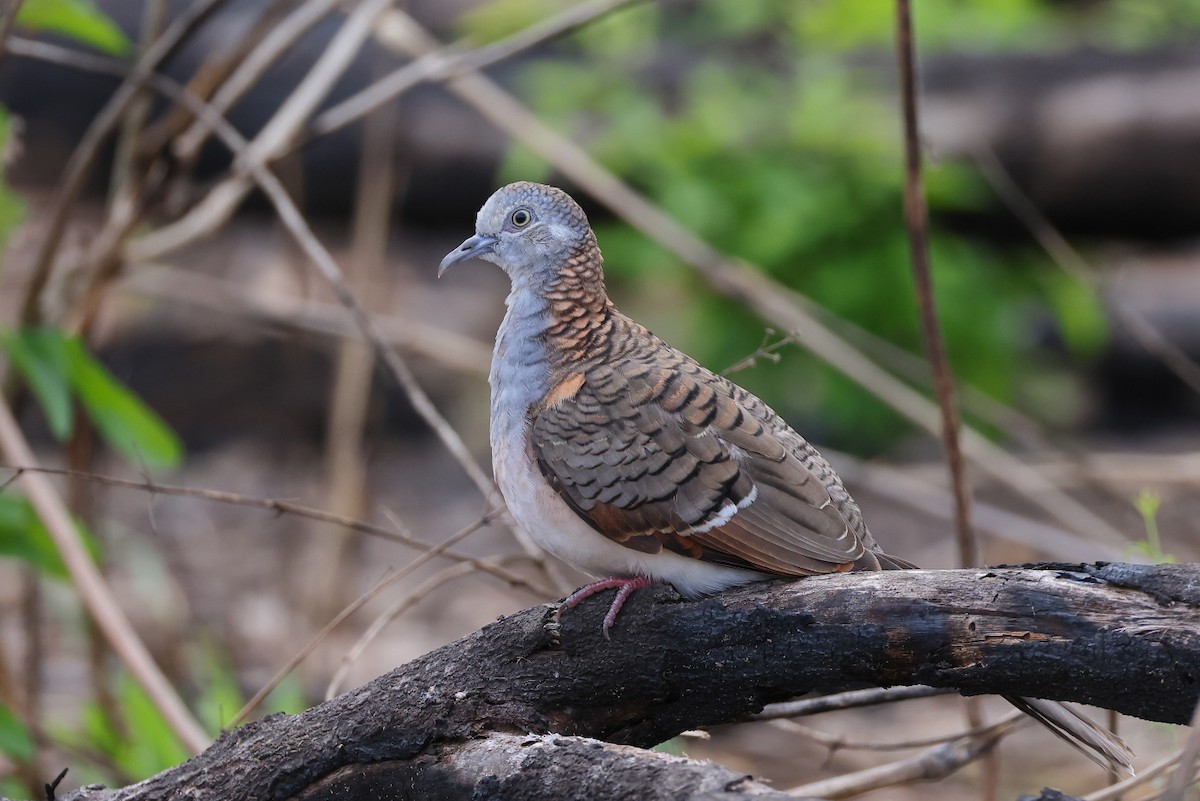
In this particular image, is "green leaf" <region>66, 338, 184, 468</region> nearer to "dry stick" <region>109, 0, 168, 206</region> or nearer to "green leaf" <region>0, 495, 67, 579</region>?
"green leaf" <region>0, 495, 67, 579</region>

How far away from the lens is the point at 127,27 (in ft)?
23.9

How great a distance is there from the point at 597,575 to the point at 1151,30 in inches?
304

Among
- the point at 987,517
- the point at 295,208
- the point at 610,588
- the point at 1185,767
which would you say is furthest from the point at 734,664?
the point at 987,517

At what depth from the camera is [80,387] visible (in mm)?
3531

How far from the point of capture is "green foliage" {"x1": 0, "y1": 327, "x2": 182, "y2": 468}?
10.8 ft

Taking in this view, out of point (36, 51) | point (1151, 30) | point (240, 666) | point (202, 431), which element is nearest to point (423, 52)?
point (36, 51)

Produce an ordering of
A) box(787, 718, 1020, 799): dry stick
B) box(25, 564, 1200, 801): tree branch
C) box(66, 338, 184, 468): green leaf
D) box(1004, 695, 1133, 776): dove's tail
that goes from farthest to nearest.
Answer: box(66, 338, 184, 468): green leaf < box(787, 718, 1020, 799): dry stick < box(1004, 695, 1133, 776): dove's tail < box(25, 564, 1200, 801): tree branch

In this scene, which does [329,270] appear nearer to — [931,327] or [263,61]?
[263,61]

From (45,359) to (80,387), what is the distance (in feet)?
0.63

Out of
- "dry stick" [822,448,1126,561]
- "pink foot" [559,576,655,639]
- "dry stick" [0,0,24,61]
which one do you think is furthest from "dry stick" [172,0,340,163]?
"dry stick" [822,448,1126,561]

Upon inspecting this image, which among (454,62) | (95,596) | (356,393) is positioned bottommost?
(95,596)

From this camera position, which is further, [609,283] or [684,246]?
[609,283]

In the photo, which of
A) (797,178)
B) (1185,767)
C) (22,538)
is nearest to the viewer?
(1185,767)

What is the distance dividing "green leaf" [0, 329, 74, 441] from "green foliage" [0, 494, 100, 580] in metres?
0.23
